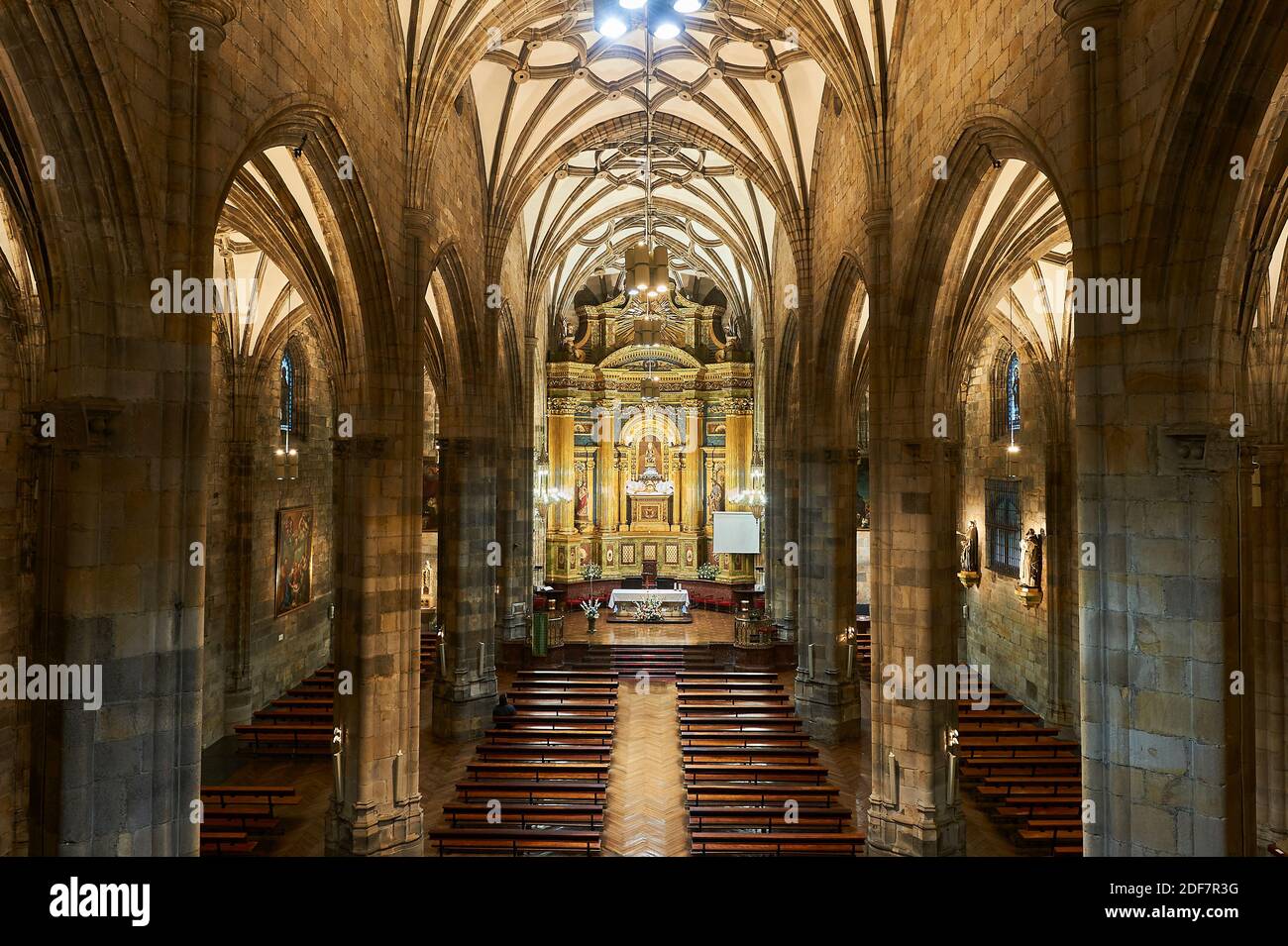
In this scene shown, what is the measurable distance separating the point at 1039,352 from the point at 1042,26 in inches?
463

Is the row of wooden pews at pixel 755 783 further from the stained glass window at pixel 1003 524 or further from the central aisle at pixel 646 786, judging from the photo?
the stained glass window at pixel 1003 524

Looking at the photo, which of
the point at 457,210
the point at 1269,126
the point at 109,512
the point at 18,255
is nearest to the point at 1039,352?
the point at 1269,126

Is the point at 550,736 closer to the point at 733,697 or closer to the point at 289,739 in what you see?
the point at 733,697

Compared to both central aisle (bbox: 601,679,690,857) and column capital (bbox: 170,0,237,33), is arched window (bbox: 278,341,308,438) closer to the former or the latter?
central aisle (bbox: 601,679,690,857)

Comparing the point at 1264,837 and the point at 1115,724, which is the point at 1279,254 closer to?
the point at 1264,837

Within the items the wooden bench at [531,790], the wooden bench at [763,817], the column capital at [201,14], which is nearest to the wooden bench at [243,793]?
the wooden bench at [531,790]

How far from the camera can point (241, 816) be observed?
36.4 feet

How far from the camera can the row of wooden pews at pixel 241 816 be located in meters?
10.1

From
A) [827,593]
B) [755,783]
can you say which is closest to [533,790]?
[755,783]

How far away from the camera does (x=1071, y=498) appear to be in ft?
54.0

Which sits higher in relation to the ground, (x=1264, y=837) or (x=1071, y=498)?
(x=1071, y=498)

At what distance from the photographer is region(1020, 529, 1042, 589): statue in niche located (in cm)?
1745

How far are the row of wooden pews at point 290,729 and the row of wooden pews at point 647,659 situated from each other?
729cm

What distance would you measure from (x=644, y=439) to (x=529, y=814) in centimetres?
2484
